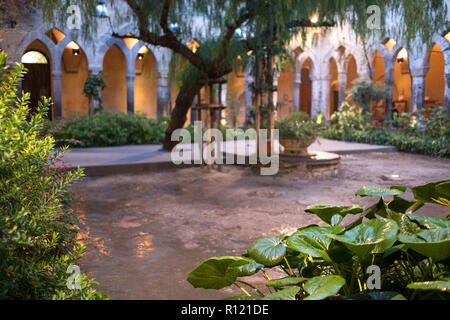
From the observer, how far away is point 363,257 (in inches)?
46.3

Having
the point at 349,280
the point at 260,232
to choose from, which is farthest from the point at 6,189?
the point at 260,232

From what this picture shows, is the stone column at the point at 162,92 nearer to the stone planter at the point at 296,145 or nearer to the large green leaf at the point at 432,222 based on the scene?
the stone planter at the point at 296,145

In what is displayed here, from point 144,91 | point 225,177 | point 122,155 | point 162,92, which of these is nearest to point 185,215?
point 225,177

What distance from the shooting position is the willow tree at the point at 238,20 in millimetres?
6082

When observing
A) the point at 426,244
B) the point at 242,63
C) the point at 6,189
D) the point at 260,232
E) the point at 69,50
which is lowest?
the point at 260,232

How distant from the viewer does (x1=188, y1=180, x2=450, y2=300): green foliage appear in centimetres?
112

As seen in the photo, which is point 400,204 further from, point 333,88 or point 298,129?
point 333,88

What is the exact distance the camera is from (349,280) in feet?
4.59

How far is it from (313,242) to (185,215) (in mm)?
3820

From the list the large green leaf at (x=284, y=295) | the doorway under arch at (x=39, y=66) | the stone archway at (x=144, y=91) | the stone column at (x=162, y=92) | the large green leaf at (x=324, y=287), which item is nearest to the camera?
the large green leaf at (x=324, y=287)

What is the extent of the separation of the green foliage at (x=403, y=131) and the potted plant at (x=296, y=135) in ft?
13.6

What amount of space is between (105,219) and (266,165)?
4.17m

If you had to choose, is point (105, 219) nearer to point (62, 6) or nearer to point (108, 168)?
point (62, 6)

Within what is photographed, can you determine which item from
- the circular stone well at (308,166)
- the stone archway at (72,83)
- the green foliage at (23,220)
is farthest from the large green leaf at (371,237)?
the stone archway at (72,83)
